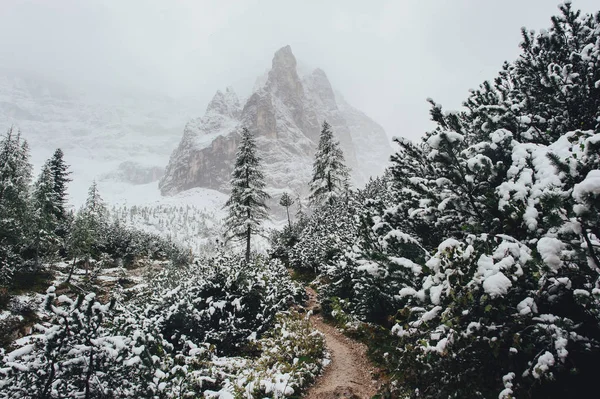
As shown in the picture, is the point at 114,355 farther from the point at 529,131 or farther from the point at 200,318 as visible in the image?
the point at 529,131

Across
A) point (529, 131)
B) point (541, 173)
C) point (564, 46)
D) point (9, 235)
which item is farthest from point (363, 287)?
point (9, 235)

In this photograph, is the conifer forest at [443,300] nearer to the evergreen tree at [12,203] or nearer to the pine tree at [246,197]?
the pine tree at [246,197]

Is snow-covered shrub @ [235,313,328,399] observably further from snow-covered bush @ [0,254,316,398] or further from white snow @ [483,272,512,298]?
white snow @ [483,272,512,298]

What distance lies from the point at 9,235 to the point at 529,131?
34.7m

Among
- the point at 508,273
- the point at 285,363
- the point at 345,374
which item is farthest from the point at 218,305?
the point at 508,273

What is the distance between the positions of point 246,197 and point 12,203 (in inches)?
754

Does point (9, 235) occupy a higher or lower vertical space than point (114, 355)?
higher

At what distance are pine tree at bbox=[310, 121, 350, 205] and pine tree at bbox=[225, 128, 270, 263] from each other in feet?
24.6

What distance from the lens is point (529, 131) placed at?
16.2 ft

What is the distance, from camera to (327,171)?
30.2 meters

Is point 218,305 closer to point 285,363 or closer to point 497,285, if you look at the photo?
point 285,363

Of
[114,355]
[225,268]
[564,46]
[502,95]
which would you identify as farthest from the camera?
[225,268]

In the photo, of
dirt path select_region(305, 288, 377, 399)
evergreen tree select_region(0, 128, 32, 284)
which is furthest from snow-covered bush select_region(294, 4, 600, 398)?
evergreen tree select_region(0, 128, 32, 284)

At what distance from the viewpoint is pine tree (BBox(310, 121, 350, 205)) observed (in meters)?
30.3
